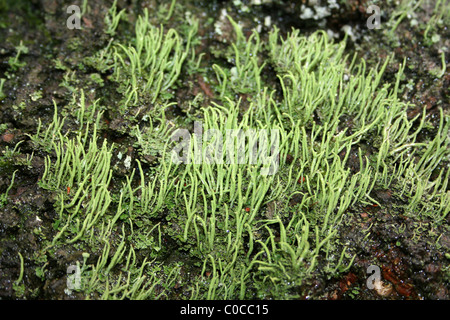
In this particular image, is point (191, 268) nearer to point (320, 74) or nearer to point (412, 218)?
point (412, 218)

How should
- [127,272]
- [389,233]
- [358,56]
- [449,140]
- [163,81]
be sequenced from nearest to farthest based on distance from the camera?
[127,272] → [389,233] → [449,140] → [163,81] → [358,56]

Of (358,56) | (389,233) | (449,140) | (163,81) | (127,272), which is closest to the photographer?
(127,272)

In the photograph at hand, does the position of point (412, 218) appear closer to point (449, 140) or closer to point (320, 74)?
point (449, 140)

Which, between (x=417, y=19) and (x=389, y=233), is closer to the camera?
(x=389, y=233)

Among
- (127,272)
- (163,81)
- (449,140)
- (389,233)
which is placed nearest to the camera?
(127,272)

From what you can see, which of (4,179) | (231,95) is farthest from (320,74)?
(4,179)

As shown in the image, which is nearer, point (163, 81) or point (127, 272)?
point (127, 272)

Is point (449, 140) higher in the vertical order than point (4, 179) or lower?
higher

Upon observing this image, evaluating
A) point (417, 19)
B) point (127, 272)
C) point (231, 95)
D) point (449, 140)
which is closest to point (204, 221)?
point (127, 272)

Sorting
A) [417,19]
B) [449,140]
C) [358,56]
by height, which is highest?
[417,19]
